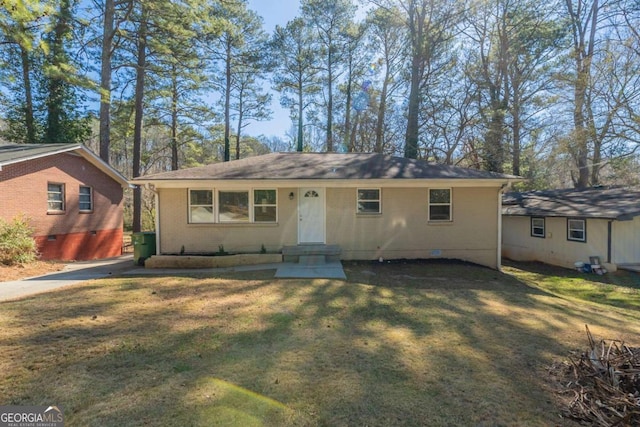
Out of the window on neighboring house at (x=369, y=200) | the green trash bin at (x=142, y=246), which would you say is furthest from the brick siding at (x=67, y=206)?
the window on neighboring house at (x=369, y=200)

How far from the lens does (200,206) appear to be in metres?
9.91

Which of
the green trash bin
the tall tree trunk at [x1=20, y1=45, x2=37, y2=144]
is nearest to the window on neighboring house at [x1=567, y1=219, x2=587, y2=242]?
the green trash bin

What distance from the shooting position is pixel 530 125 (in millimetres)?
19234

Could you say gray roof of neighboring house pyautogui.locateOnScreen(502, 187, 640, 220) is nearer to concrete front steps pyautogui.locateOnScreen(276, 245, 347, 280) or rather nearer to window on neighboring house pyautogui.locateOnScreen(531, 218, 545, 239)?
window on neighboring house pyautogui.locateOnScreen(531, 218, 545, 239)

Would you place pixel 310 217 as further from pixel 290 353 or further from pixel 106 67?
pixel 106 67

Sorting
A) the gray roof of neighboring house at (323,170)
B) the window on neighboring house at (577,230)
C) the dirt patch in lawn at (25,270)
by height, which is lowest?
the dirt patch in lawn at (25,270)

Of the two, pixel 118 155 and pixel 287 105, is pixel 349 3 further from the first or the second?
pixel 118 155

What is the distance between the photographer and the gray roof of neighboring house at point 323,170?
9.64 meters

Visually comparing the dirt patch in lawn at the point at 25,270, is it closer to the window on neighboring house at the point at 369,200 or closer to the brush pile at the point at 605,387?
the window on neighboring house at the point at 369,200

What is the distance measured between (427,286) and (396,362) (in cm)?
407

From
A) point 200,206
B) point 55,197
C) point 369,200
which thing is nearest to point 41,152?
point 55,197

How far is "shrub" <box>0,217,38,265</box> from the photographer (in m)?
8.61

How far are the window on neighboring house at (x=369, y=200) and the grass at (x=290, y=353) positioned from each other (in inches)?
146

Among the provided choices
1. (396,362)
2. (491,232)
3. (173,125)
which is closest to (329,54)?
(173,125)
